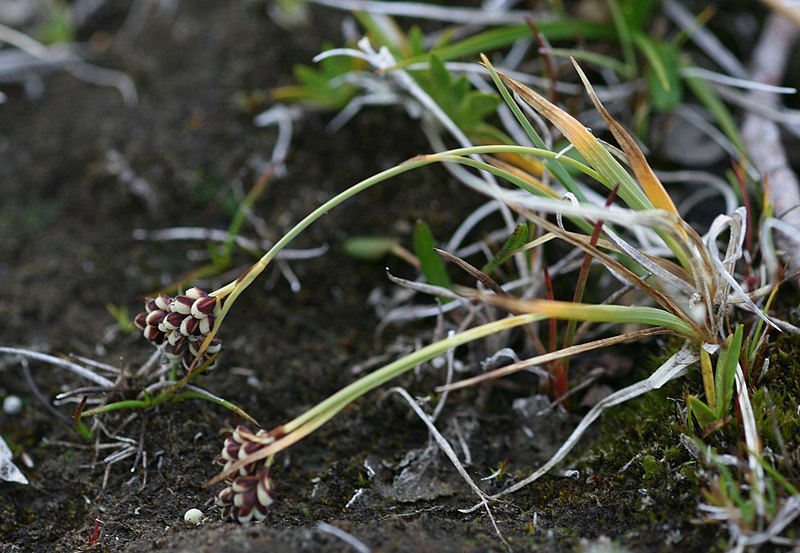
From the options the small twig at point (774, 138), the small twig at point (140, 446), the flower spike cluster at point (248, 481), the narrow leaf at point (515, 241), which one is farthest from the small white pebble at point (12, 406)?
the small twig at point (774, 138)

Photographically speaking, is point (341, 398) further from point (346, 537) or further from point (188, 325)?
point (188, 325)

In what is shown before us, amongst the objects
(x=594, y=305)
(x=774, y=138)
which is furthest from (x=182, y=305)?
(x=774, y=138)

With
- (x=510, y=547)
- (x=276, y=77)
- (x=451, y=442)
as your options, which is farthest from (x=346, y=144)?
(x=510, y=547)

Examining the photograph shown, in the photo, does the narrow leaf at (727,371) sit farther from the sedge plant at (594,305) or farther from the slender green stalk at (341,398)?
the slender green stalk at (341,398)

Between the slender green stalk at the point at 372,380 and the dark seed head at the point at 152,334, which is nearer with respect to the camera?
the slender green stalk at the point at 372,380

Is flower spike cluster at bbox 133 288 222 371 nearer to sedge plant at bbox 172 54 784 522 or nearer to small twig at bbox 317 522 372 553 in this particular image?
sedge plant at bbox 172 54 784 522

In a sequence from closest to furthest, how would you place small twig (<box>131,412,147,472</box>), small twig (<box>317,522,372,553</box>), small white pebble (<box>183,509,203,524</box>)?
small twig (<box>317,522,372,553</box>) → small white pebble (<box>183,509,203,524</box>) → small twig (<box>131,412,147,472</box>)

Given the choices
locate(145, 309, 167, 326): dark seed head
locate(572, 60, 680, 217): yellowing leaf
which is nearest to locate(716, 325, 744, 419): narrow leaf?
locate(572, 60, 680, 217): yellowing leaf

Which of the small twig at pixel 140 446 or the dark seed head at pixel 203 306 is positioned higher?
the dark seed head at pixel 203 306
